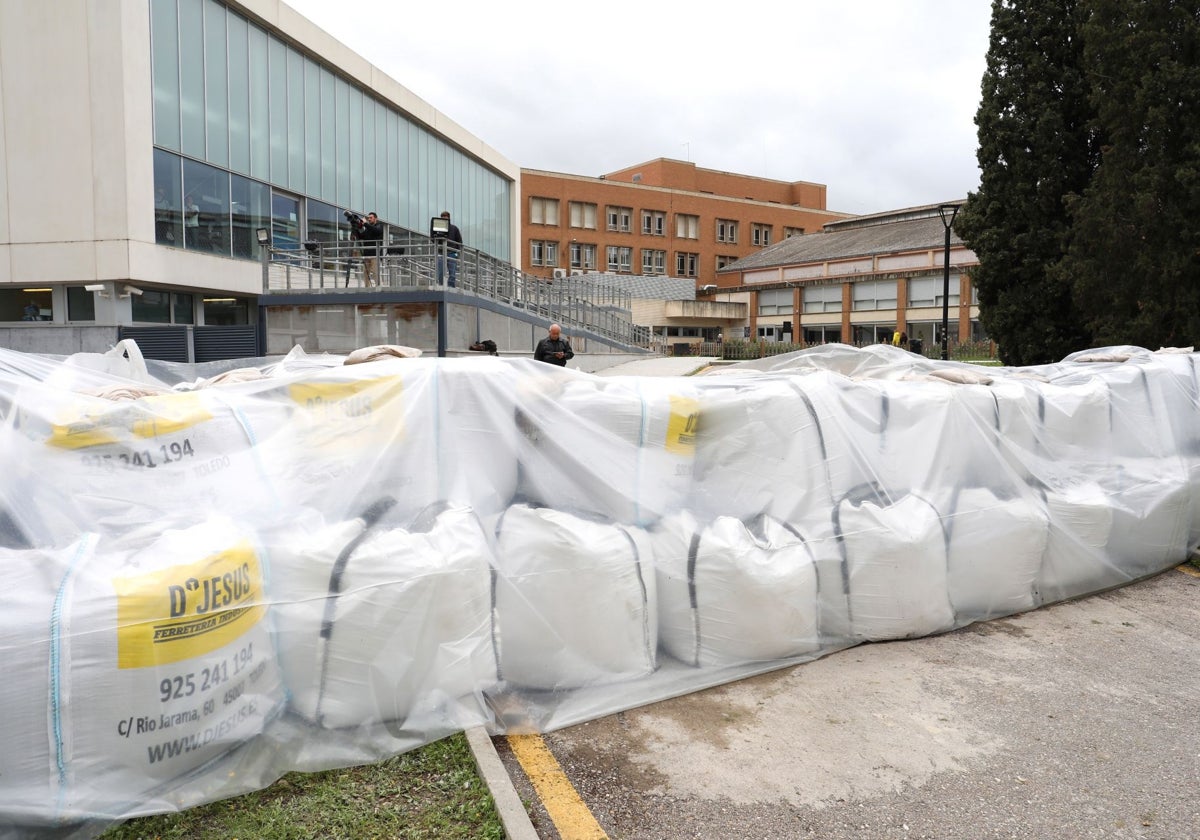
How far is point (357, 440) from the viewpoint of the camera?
3.68 m

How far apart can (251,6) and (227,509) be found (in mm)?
21591

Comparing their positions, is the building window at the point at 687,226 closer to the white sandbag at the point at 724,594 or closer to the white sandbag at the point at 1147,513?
the white sandbag at the point at 1147,513

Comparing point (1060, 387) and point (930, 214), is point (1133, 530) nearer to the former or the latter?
point (1060, 387)

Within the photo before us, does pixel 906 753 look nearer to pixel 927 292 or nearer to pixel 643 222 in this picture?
pixel 927 292

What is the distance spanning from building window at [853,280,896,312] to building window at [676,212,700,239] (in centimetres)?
1901

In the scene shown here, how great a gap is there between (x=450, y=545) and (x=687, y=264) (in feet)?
203

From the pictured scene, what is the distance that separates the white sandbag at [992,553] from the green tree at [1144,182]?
9009mm

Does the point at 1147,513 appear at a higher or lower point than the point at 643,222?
lower

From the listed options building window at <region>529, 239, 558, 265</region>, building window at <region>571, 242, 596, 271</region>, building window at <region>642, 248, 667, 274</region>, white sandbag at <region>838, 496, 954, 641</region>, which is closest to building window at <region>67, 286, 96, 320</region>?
white sandbag at <region>838, 496, 954, 641</region>

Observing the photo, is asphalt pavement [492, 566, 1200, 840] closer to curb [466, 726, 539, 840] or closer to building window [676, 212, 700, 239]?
curb [466, 726, 539, 840]

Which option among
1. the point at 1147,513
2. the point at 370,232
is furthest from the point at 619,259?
the point at 1147,513

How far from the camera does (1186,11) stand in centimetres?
1228

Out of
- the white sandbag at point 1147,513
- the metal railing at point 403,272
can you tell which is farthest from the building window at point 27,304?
the white sandbag at point 1147,513

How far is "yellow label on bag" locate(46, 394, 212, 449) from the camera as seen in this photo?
3174 mm
